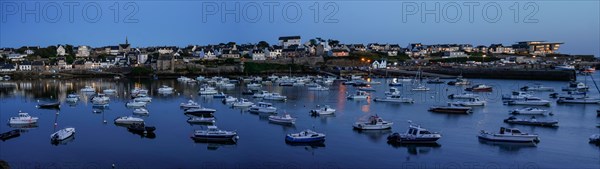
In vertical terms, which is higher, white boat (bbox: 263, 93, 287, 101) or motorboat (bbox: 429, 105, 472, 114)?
white boat (bbox: 263, 93, 287, 101)

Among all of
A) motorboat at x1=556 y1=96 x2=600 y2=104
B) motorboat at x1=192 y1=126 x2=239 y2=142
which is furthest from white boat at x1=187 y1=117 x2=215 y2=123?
motorboat at x1=556 y1=96 x2=600 y2=104

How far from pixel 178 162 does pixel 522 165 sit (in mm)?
8123

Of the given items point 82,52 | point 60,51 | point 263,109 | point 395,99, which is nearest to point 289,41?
point 82,52

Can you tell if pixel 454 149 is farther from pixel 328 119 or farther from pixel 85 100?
pixel 85 100

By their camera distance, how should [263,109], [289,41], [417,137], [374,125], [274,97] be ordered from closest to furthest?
[417,137]
[374,125]
[263,109]
[274,97]
[289,41]

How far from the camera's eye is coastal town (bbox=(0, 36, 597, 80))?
2264 inches

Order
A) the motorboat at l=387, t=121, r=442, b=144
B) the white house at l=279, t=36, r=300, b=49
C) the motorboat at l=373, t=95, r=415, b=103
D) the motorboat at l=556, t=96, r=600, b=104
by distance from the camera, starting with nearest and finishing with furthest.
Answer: the motorboat at l=387, t=121, r=442, b=144 → the motorboat at l=556, t=96, r=600, b=104 → the motorboat at l=373, t=95, r=415, b=103 → the white house at l=279, t=36, r=300, b=49

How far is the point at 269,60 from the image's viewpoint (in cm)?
6494

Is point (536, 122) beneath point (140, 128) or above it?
above

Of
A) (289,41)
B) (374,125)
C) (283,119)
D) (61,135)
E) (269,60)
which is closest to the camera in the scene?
(61,135)

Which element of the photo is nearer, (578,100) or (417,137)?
(417,137)

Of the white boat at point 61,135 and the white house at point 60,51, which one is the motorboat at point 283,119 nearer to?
the white boat at point 61,135

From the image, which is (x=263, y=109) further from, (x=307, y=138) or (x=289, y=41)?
(x=289, y=41)

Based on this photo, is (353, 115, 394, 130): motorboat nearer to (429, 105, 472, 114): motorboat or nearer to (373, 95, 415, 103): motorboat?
(429, 105, 472, 114): motorboat
